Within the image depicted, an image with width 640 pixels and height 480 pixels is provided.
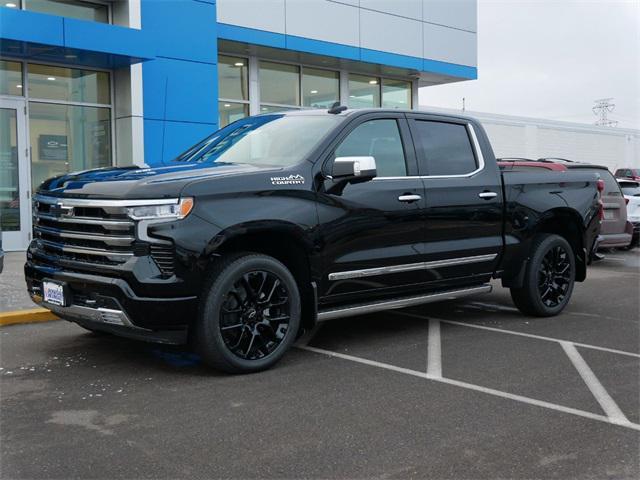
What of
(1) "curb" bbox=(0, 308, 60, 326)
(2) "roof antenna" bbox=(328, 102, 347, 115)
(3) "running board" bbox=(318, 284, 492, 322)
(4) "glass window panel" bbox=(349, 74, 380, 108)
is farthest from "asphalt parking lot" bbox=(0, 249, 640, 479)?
(4) "glass window panel" bbox=(349, 74, 380, 108)

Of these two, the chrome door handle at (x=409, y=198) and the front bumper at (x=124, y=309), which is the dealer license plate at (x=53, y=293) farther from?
the chrome door handle at (x=409, y=198)

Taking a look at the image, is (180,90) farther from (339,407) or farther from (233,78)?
(339,407)

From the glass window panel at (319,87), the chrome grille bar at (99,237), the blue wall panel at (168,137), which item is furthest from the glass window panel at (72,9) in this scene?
the chrome grille bar at (99,237)

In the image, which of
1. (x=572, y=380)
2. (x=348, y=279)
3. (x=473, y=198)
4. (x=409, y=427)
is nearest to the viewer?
(x=409, y=427)

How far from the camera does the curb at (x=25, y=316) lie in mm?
6938

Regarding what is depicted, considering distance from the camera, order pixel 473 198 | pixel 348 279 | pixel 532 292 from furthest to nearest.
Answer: pixel 532 292 → pixel 473 198 → pixel 348 279

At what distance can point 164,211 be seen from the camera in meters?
4.68

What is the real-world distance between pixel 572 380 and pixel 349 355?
1731 mm

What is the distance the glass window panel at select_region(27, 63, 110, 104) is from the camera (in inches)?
503

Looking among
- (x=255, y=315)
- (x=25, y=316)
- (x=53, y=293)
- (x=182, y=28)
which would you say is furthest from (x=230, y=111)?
(x=255, y=315)

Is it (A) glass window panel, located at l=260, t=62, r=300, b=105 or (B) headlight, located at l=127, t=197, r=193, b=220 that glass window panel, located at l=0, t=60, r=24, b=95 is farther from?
(B) headlight, located at l=127, t=197, r=193, b=220

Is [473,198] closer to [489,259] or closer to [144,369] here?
[489,259]

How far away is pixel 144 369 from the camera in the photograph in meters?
5.26

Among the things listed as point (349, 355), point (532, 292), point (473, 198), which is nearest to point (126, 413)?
point (349, 355)
